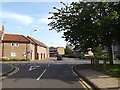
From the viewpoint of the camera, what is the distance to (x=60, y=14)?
2175 cm

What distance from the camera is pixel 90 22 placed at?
1748 cm

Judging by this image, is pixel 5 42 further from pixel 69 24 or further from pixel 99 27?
pixel 99 27

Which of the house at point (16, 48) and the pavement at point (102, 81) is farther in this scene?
the house at point (16, 48)

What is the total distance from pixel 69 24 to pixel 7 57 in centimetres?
3134

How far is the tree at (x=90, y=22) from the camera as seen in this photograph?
1630cm

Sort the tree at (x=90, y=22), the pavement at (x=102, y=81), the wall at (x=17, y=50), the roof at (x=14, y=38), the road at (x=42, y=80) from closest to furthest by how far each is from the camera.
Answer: the pavement at (x=102, y=81), the road at (x=42, y=80), the tree at (x=90, y=22), the wall at (x=17, y=50), the roof at (x=14, y=38)

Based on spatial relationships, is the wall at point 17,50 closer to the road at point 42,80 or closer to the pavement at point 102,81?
the road at point 42,80

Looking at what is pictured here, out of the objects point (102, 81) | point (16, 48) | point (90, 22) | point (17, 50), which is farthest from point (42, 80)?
point (16, 48)

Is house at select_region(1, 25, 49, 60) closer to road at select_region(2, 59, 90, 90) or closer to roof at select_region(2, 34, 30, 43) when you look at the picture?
roof at select_region(2, 34, 30, 43)

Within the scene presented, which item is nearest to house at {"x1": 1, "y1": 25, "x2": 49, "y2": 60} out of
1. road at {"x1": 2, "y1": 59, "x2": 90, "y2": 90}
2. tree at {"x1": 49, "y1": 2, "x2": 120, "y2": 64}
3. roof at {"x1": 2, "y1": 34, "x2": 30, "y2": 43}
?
roof at {"x1": 2, "y1": 34, "x2": 30, "y2": 43}

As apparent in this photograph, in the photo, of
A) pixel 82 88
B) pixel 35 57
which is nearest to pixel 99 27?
pixel 82 88

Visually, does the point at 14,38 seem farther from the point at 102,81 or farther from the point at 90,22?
the point at 102,81

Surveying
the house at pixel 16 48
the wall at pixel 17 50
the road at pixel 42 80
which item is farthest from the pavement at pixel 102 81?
the wall at pixel 17 50

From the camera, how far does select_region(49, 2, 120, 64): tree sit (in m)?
16.3
